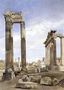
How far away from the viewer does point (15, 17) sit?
2756 centimetres

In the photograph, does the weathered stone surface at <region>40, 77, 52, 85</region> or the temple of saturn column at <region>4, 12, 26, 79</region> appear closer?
the weathered stone surface at <region>40, 77, 52, 85</region>

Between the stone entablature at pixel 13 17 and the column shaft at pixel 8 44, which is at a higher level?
the stone entablature at pixel 13 17

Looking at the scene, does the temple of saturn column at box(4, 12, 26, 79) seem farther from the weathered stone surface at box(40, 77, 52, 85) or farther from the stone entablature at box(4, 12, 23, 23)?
the weathered stone surface at box(40, 77, 52, 85)

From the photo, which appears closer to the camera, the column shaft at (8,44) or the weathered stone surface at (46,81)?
the weathered stone surface at (46,81)

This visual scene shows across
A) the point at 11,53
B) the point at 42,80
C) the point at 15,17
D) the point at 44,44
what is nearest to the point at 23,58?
the point at 11,53

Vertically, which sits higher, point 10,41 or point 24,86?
point 10,41

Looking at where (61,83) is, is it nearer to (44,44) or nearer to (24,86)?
(24,86)

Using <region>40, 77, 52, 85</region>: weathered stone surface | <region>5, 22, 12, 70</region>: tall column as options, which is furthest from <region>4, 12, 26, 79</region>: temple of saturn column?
<region>40, 77, 52, 85</region>: weathered stone surface

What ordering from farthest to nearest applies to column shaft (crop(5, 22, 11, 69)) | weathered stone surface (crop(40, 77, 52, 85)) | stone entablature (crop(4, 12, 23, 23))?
stone entablature (crop(4, 12, 23, 23))
column shaft (crop(5, 22, 11, 69))
weathered stone surface (crop(40, 77, 52, 85))

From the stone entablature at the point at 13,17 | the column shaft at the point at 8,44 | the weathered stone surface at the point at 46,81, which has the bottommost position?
the weathered stone surface at the point at 46,81

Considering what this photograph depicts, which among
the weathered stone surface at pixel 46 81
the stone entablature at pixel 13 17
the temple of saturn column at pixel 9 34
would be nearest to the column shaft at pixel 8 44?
the temple of saturn column at pixel 9 34

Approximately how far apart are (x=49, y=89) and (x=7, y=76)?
926 cm

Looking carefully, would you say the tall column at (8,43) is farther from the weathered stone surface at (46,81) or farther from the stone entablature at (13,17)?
the weathered stone surface at (46,81)

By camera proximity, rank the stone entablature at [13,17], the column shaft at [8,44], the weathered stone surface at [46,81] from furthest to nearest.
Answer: the stone entablature at [13,17], the column shaft at [8,44], the weathered stone surface at [46,81]
